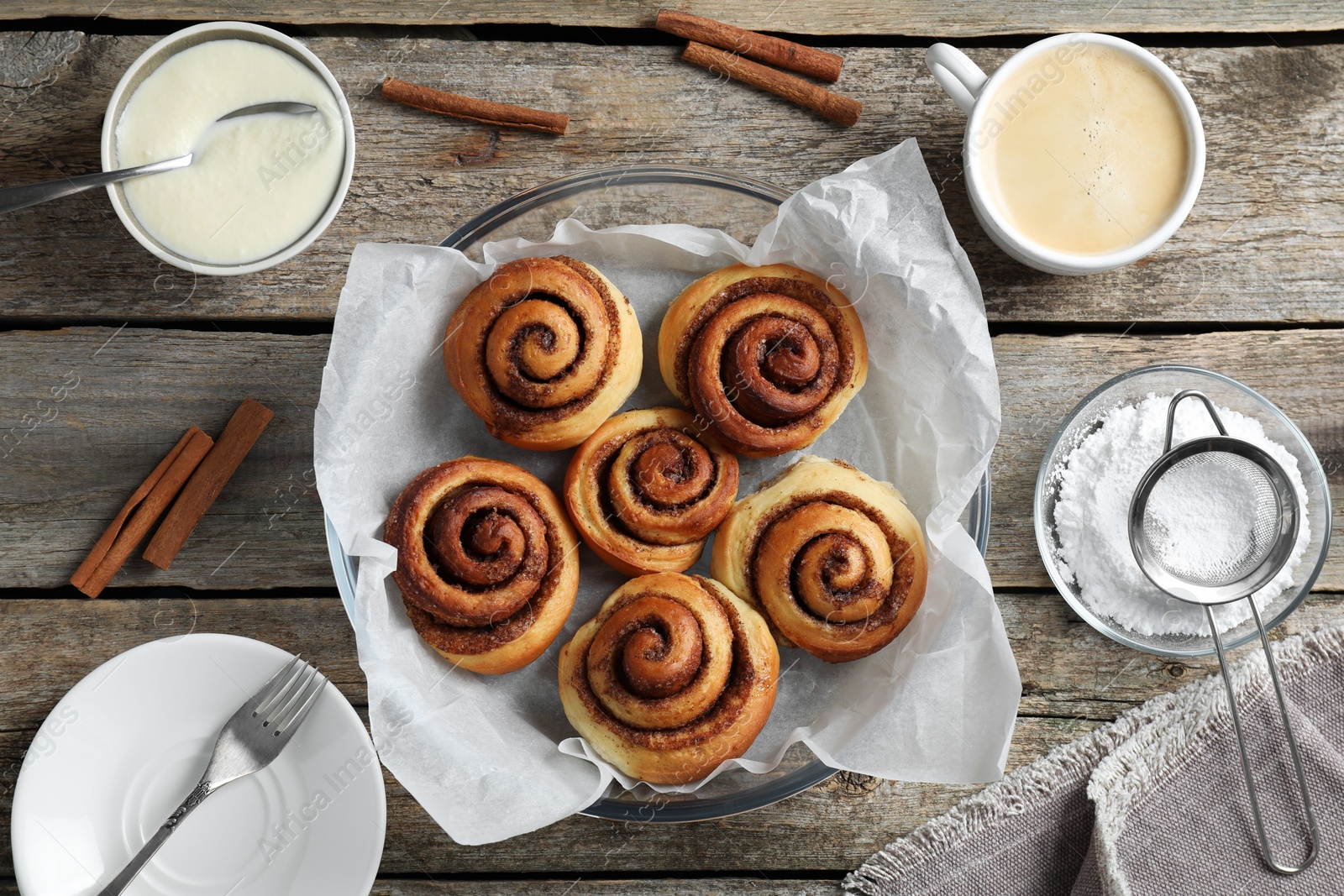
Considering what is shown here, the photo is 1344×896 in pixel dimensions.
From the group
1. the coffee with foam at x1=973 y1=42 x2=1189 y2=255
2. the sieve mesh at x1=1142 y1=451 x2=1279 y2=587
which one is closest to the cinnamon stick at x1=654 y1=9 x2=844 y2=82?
the coffee with foam at x1=973 y1=42 x2=1189 y2=255

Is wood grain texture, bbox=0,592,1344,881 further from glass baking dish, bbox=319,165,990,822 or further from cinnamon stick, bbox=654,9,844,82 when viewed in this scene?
cinnamon stick, bbox=654,9,844,82

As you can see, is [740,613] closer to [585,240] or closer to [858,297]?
[858,297]

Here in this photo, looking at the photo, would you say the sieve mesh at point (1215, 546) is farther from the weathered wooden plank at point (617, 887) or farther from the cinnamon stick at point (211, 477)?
the cinnamon stick at point (211, 477)

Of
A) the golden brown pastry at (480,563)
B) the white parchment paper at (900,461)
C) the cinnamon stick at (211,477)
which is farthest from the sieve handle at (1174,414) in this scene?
the cinnamon stick at (211,477)

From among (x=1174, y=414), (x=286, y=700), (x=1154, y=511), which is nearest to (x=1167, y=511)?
(x=1154, y=511)

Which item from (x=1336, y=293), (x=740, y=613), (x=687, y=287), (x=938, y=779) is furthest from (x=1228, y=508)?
(x=687, y=287)

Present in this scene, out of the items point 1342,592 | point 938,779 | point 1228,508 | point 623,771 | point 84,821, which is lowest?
point 84,821

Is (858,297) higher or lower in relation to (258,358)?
higher
